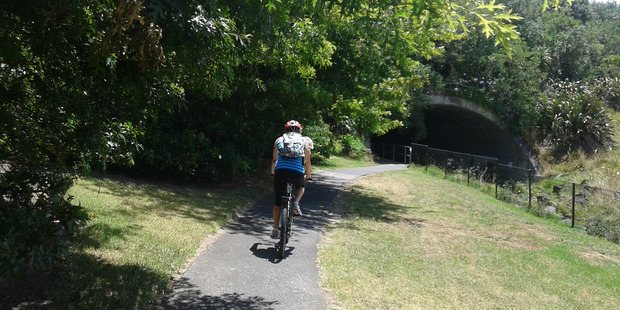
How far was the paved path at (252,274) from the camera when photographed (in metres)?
5.48

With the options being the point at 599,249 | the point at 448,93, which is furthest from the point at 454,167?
the point at 599,249

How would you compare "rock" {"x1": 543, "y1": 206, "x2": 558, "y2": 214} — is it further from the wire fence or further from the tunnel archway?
the tunnel archway

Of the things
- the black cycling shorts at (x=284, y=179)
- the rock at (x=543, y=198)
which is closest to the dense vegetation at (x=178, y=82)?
the black cycling shorts at (x=284, y=179)

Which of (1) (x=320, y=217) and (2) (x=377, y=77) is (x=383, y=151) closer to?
(2) (x=377, y=77)

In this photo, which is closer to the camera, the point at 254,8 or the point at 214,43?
the point at 214,43

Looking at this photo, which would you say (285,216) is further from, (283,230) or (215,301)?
(215,301)

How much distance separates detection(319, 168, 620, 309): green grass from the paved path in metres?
0.25

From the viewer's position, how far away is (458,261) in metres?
8.40

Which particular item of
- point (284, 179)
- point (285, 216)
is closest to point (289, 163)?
point (284, 179)

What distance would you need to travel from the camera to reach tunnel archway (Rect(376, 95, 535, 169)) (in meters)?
34.8

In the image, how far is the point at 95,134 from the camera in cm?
530

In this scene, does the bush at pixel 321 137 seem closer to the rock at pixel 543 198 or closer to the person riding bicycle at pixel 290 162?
the rock at pixel 543 198

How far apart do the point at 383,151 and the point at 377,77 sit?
2822cm

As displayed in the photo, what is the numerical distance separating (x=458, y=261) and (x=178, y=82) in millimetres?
4718
